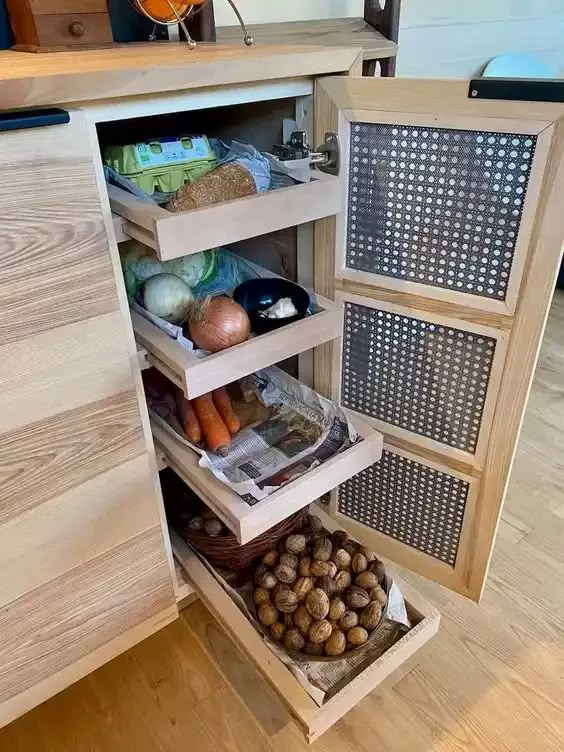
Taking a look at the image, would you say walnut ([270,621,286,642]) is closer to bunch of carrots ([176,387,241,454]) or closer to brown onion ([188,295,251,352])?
bunch of carrots ([176,387,241,454])

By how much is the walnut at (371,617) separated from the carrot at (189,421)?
397 mm

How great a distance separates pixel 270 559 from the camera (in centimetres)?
110

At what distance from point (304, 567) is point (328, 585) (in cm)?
5

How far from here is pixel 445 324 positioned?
2.99ft

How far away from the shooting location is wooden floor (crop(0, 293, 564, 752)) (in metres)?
1.02

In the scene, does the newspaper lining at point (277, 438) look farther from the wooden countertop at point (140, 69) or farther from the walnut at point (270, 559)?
the wooden countertop at point (140, 69)

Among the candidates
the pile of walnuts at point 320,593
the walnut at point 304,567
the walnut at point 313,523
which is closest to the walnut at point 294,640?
the pile of walnuts at point 320,593

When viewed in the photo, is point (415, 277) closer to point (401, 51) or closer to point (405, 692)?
point (405, 692)

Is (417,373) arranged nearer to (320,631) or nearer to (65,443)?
(320,631)

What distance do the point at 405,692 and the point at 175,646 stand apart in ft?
1.44

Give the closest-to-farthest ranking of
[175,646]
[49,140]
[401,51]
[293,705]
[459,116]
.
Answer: [49,140] < [459,116] < [293,705] < [175,646] < [401,51]

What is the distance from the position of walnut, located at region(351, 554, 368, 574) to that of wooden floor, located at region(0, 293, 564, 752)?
232mm

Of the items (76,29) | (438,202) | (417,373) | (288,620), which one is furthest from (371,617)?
(76,29)

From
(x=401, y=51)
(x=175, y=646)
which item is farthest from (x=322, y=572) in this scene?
(x=401, y=51)
